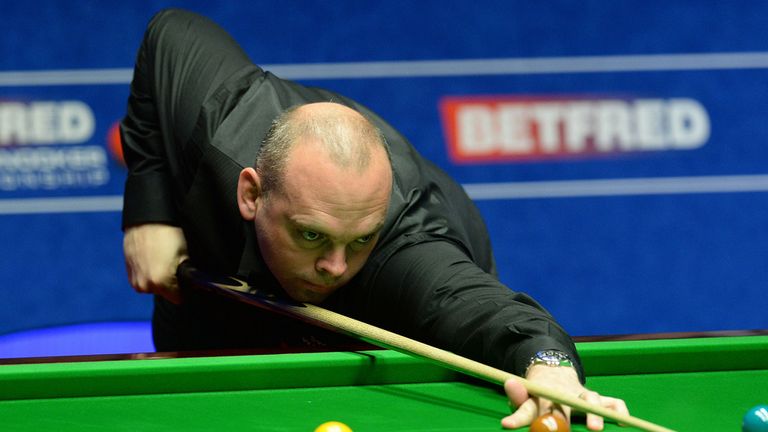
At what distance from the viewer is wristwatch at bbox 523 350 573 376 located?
1.67 m

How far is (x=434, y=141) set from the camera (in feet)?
14.0

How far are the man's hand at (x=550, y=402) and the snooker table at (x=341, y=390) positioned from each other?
0.03 m

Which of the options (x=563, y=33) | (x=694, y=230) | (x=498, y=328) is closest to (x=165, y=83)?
(x=498, y=328)

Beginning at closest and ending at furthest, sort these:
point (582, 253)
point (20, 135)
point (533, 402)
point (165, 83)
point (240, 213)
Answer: point (533, 402) < point (240, 213) < point (165, 83) < point (20, 135) < point (582, 253)

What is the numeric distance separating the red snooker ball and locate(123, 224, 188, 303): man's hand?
124 centimetres

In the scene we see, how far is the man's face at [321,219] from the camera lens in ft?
6.38

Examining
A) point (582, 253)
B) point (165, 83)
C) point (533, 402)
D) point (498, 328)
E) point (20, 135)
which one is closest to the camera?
point (533, 402)

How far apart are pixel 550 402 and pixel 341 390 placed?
0.35 meters

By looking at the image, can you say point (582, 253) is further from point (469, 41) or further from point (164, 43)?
point (164, 43)

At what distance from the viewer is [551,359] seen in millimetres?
1679

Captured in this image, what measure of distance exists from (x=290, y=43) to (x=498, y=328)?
8.62 feet

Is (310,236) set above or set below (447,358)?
above

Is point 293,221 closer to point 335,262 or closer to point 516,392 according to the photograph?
point 335,262

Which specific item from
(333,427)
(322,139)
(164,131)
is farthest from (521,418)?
(164,131)
